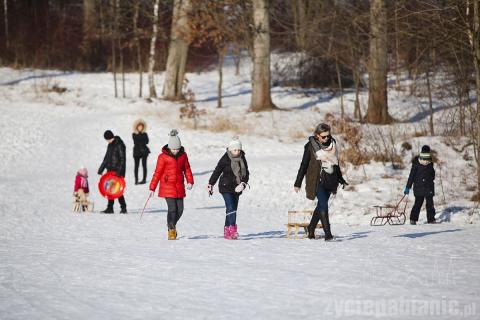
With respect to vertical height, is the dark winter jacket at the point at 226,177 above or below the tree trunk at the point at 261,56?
below

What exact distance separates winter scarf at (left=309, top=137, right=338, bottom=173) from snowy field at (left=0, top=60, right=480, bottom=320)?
117 centimetres

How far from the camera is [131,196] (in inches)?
681

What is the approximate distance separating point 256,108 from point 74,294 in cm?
2158

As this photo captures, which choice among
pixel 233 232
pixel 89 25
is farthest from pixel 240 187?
pixel 89 25

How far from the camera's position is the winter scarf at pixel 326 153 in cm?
954

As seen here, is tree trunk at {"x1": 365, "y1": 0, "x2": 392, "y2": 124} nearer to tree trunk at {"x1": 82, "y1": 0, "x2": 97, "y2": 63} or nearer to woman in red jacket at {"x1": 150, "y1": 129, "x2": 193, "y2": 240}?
woman in red jacket at {"x1": 150, "y1": 129, "x2": 193, "y2": 240}

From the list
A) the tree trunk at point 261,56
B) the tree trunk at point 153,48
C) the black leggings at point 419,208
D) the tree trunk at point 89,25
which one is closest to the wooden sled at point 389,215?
the black leggings at point 419,208

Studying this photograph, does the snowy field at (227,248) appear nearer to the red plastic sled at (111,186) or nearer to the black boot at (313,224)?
the black boot at (313,224)

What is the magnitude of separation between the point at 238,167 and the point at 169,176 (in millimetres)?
1130

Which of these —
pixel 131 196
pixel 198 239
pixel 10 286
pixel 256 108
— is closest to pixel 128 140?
pixel 256 108

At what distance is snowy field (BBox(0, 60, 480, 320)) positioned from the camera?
6.24 metres

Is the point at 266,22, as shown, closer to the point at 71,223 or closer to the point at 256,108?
the point at 256,108

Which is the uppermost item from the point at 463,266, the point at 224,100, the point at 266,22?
the point at 266,22

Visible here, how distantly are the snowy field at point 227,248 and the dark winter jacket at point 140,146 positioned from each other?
118 centimetres
